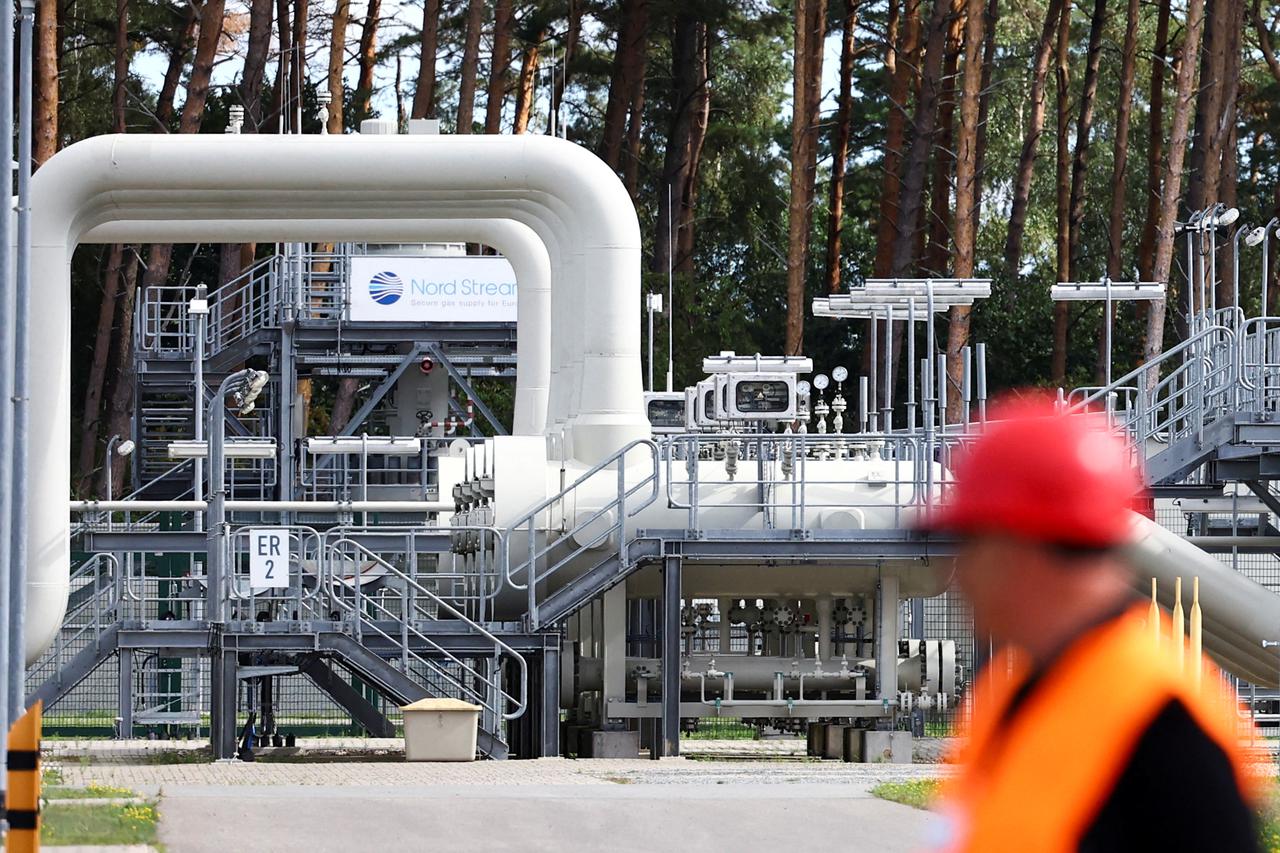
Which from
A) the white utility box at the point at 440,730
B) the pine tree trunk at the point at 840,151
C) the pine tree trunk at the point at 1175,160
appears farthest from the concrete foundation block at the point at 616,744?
the pine tree trunk at the point at 840,151

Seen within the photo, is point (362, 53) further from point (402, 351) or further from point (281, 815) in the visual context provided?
point (281, 815)

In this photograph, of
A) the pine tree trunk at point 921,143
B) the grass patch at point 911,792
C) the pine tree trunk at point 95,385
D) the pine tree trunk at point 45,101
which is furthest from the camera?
Result: the pine tree trunk at point 95,385

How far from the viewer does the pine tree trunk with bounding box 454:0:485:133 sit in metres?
44.7

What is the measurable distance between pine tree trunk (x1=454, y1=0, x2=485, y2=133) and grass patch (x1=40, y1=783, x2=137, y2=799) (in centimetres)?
2830

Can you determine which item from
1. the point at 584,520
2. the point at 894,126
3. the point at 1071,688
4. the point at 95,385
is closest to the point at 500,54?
the point at 894,126

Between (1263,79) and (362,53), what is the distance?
2748cm

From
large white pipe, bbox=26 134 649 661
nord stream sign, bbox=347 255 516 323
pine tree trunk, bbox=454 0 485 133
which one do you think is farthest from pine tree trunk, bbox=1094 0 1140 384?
large white pipe, bbox=26 134 649 661

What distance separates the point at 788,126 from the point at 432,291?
29.6 metres

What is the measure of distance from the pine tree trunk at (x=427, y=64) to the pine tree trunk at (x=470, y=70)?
657 millimetres

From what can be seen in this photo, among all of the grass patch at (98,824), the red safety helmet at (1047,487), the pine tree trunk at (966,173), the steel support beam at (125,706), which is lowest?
the steel support beam at (125,706)

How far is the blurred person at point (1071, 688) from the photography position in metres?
3.33

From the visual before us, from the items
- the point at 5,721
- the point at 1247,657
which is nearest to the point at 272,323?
the point at 1247,657

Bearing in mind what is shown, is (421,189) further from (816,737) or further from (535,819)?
(535,819)

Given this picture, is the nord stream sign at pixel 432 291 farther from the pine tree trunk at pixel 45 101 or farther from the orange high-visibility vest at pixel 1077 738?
the orange high-visibility vest at pixel 1077 738
